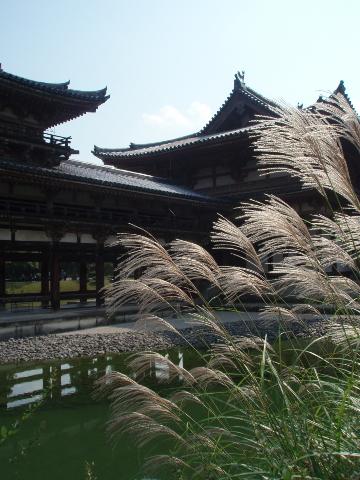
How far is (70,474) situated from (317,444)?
3.13 m

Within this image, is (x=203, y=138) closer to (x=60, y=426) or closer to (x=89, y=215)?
(x=89, y=215)

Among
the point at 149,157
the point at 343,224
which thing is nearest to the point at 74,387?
the point at 343,224

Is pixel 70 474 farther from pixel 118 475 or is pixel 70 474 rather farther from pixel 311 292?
pixel 311 292

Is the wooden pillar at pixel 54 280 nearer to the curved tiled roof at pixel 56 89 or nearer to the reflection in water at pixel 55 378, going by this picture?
the reflection in water at pixel 55 378

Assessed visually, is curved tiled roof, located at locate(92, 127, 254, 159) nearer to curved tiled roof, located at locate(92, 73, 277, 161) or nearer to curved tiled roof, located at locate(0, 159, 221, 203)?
curved tiled roof, located at locate(92, 73, 277, 161)

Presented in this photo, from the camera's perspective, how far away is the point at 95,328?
498 inches

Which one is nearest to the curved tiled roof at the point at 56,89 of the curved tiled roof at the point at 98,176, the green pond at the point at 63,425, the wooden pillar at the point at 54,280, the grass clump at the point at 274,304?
the curved tiled roof at the point at 98,176

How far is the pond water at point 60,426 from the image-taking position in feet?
13.9

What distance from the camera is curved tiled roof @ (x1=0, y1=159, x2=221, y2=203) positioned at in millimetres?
11273

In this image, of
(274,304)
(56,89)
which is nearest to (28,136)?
(56,89)

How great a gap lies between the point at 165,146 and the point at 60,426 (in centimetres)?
1697

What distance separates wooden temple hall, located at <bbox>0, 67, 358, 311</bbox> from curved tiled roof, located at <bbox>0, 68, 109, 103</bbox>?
0.03m

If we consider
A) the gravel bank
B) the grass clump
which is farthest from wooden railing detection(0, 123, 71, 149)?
the grass clump

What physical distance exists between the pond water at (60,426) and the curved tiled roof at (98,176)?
4760 mm
